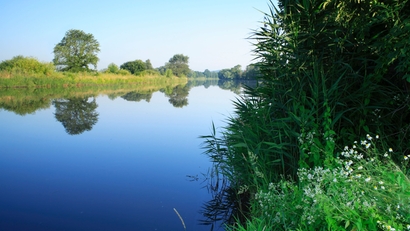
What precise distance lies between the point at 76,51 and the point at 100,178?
4789cm

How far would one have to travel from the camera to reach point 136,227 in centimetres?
408

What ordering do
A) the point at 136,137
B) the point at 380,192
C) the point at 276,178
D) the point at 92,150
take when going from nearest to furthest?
1. the point at 380,192
2. the point at 276,178
3. the point at 92,150
4. the point at 136,137

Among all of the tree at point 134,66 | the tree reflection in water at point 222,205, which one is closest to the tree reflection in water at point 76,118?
the tree reflection in water at point 222,205

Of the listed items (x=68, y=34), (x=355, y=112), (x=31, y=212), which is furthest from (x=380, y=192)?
(x=68, y=34)

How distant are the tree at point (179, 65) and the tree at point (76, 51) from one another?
168 feet

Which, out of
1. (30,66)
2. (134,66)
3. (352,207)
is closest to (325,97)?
(352,207)

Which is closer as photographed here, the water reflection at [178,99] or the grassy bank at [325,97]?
the grassy bank at [325,97]

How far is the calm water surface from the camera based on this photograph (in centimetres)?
428

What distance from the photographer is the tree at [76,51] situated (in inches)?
1847

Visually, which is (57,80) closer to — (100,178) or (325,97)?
(100,178)

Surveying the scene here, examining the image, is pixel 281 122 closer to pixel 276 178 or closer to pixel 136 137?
pixel 276 178

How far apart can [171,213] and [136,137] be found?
18.7 ft

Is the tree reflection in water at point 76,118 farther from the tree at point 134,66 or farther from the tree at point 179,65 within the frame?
the tree at point 179,65

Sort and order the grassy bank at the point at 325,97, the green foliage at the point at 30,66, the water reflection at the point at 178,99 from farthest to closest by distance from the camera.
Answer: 1. the green foliage at the point at 30,66
2. the water reflection at the point at 178,99
3. the grassy bank at the point at 325,97
